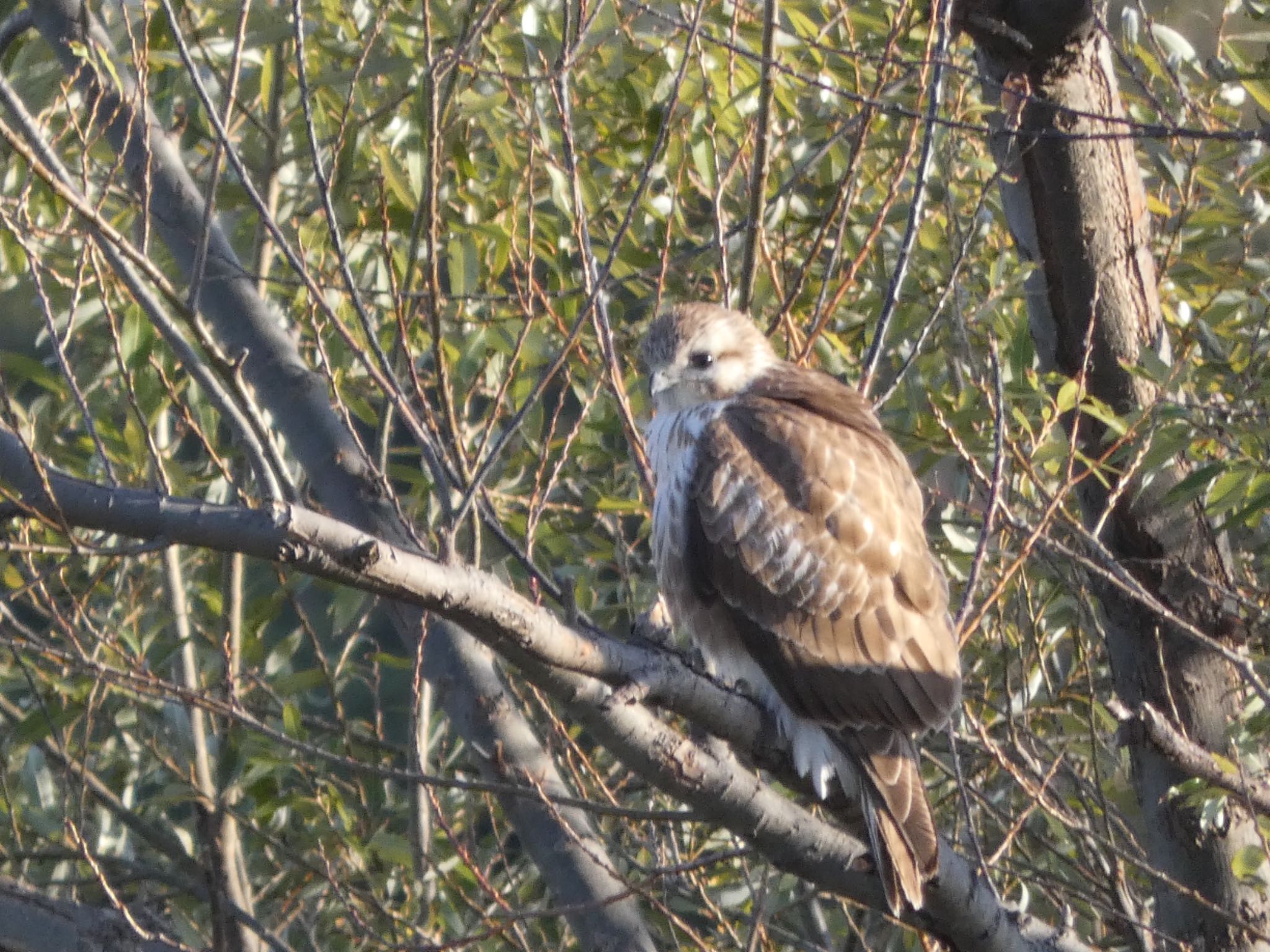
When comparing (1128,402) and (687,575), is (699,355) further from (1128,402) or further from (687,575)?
(1128,402)

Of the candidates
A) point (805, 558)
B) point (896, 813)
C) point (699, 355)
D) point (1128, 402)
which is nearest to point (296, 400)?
point (699, 355)

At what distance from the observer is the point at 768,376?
3.39 m

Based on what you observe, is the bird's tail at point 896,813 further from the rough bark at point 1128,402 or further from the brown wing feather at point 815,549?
the rough bark at point 1128,402

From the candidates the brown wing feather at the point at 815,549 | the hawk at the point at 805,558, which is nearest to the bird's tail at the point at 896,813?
the hawk at the point at 805,558

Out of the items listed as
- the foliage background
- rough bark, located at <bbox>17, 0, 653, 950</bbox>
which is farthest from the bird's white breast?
rough bark, located at <bbox>17, 0, 653, 950</bbox>

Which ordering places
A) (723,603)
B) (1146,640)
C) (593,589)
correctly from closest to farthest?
(723,603) < (1146,640) < (593,589)

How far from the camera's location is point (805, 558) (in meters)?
3.15

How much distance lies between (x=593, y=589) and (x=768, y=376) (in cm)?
94

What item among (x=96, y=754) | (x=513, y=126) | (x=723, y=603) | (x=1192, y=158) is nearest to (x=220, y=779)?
(x=96, y=754)

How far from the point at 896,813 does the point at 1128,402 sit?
3.98 feet

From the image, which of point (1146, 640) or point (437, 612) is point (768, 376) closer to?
point (1146, 640)

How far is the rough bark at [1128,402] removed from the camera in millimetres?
3338

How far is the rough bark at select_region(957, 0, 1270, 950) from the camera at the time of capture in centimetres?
334

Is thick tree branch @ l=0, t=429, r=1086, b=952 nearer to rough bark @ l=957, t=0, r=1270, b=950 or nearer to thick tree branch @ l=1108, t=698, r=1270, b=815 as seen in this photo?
thick tree branch @ l=1108, t=698, r=1270, b=815
